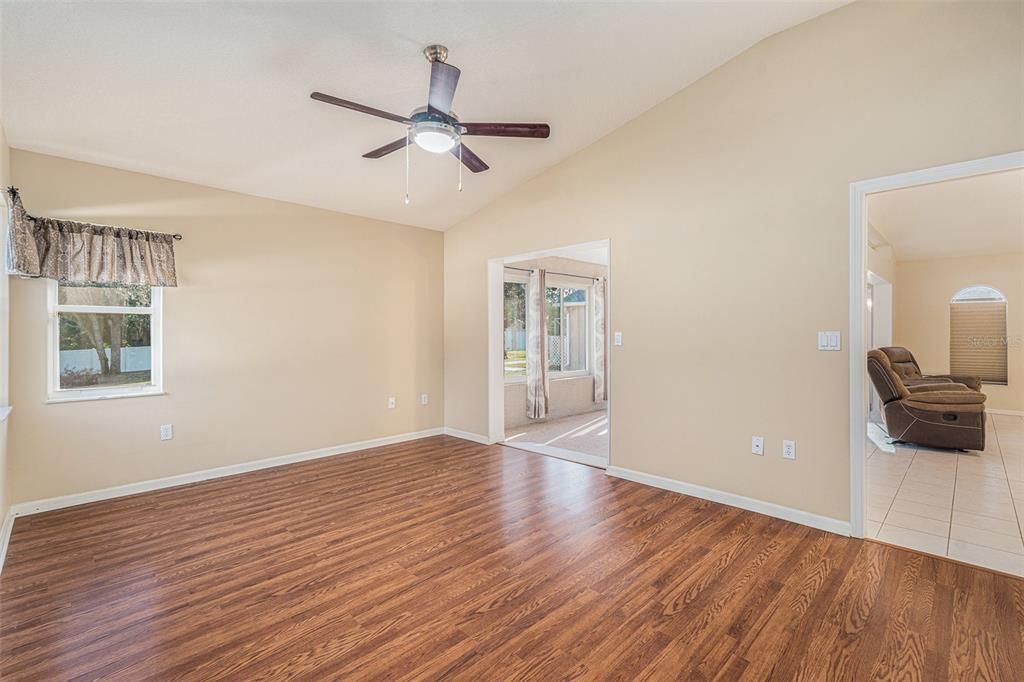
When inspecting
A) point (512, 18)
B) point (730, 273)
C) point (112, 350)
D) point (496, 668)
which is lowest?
point (496, 668)

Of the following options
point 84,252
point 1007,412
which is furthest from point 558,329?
point 1007,412

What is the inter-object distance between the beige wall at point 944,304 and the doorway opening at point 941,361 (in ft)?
0.05

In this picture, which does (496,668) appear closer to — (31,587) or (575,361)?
(31,587)

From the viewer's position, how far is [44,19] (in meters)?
2.16

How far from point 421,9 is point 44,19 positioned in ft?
5.86

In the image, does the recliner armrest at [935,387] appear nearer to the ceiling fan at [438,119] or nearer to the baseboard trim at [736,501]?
the baseboard trim at [736,501]

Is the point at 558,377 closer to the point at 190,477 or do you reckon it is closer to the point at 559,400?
the point at 559,400

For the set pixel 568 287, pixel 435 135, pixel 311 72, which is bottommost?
pixel 568 287

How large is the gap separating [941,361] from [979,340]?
559 mm

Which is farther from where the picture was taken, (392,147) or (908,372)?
(908,372)

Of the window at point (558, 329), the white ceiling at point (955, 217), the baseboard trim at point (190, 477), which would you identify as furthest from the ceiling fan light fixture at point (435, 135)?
the window at point (558, 329)

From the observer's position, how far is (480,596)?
7.55 feet

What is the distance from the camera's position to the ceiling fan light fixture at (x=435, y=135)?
2541mm

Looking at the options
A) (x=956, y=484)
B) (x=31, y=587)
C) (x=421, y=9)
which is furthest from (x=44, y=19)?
(x=956, y=484)
